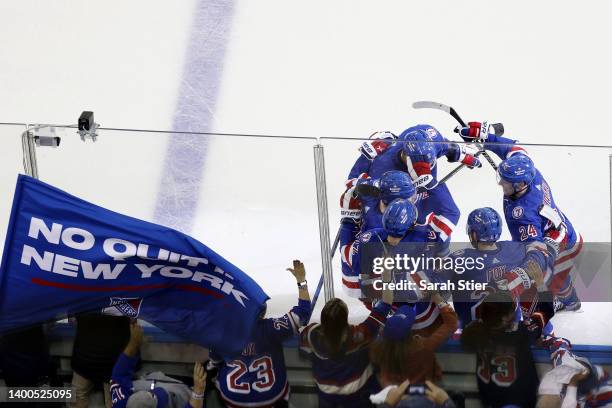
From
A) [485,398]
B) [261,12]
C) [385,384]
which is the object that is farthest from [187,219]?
[261,12]

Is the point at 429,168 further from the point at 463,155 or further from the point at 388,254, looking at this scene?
the point at 388,254

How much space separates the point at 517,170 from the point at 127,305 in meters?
1.38

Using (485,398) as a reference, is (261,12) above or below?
above

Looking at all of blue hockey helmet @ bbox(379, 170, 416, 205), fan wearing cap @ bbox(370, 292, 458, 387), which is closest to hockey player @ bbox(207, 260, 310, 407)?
fan wearing cap @ bbox(370, 292, 458, 387)

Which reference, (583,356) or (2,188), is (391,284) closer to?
(583,356)

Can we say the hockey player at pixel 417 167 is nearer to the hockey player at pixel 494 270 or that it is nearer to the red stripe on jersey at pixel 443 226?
the red stripe on jersey at pixel 443 226

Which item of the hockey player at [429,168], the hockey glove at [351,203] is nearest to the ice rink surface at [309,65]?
the hockey player at [429,168]

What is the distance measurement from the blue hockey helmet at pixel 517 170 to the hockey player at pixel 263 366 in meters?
0.75

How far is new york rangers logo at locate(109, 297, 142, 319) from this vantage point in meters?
3.85

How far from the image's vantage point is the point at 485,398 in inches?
151

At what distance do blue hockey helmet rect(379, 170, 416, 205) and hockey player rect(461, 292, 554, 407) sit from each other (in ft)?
1.60

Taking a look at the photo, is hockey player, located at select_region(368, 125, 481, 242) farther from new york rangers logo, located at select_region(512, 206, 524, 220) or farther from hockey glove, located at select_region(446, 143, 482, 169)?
new york rangers logo, located at select_region(512, 206, 524, 220)

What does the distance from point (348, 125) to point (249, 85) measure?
0.58 meters

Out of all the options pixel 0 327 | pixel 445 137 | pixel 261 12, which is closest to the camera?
pixel 0 327
